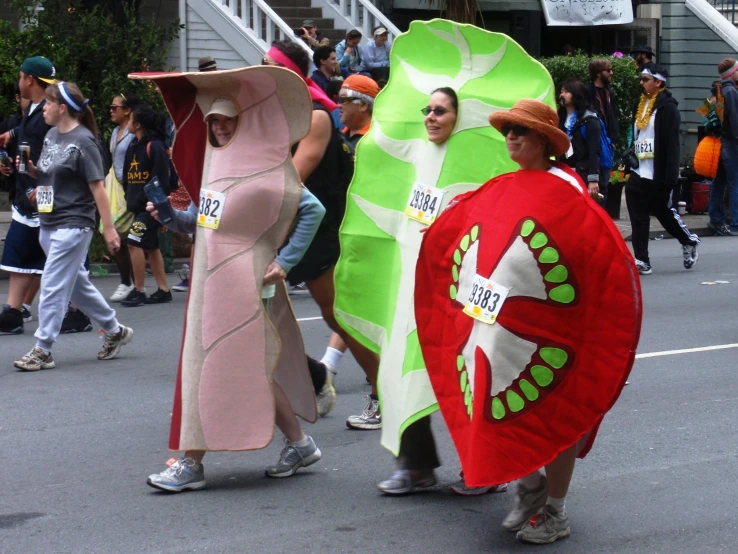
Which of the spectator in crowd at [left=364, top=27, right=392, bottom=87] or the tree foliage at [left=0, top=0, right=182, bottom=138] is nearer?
the tree foliage at [left=0, top=0, right=182, bottom=138]

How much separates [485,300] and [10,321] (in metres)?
5.72

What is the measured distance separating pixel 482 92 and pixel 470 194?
2.26 ft

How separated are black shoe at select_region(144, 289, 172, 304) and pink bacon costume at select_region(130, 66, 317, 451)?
5825 millimetres

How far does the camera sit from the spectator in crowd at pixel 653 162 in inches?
471

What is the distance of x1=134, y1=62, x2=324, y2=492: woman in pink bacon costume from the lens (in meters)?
5.34

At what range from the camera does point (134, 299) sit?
1109 centimetres

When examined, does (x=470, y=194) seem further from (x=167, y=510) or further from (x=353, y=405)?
(x=353, y=405)

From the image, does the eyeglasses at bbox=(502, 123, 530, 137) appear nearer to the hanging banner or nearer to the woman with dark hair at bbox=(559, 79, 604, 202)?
the woman with dark hair at bbox=(559, 79, 604, 202)

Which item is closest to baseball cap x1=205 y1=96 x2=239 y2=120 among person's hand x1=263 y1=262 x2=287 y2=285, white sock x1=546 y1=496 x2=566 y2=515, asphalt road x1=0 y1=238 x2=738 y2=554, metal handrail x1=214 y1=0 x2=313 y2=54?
person's hand x1=263 y1=262 x2=287 y2=285

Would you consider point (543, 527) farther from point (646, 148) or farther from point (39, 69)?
point (646, 148)

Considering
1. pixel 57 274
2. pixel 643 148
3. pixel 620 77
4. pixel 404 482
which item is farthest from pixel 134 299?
pixel 620 77

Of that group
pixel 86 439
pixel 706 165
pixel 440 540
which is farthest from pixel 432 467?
pixel 706 165

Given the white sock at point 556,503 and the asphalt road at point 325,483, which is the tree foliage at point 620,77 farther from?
the white sock at point 556,503

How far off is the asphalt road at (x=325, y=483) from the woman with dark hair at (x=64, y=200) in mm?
431
